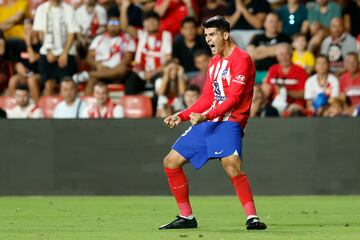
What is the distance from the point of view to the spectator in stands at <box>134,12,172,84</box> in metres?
17.7

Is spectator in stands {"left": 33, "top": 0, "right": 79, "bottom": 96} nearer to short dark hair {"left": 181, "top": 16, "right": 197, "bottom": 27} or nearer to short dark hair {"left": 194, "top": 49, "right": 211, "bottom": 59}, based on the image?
short dark hair {"left": 181, "top": 16, "right": 197, "bottom": 27}

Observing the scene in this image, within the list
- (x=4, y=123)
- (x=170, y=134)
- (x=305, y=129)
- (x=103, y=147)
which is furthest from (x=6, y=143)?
(x=305, y=129)

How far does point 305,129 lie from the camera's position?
598 inches

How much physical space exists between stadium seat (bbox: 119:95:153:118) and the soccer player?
25.1 feet

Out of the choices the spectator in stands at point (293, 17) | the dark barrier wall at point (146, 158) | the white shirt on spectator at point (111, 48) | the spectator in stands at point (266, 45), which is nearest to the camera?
the dark barrier wall at point (146, 158)

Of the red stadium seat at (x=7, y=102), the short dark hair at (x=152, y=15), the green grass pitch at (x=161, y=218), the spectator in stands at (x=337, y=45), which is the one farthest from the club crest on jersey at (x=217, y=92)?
the red stadium seat at (x=7, y=102)

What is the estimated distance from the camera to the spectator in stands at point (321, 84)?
1636cm

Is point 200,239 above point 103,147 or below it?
above

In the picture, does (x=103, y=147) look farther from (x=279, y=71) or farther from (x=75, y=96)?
(x=279, y=71)

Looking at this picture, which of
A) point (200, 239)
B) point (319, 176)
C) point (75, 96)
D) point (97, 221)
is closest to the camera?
point (200, 239)

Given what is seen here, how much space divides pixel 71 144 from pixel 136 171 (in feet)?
3.53

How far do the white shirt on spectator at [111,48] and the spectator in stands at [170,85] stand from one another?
1170 millimetres

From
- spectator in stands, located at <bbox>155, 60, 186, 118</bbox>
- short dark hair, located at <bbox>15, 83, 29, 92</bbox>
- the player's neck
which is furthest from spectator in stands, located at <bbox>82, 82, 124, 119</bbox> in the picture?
the player's neck

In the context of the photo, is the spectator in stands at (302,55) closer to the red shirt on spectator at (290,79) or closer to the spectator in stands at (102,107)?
the red shirt on spectator at (290,79)
